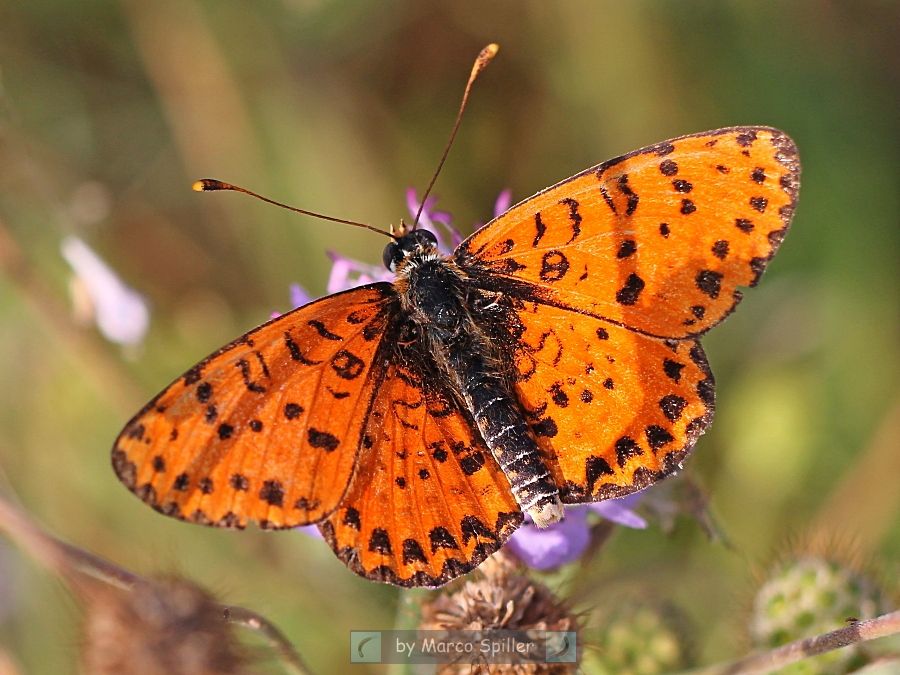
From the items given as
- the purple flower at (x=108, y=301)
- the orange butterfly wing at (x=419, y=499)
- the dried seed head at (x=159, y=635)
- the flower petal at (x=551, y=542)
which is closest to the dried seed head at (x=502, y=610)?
the flower petal at (x=551, y=542)

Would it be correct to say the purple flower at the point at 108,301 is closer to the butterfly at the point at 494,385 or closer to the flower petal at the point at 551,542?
the butterfly at the point at 494,385

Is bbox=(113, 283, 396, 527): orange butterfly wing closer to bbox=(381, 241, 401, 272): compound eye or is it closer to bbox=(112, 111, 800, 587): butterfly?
bbox=(112, 111, 800, 587): butterfly

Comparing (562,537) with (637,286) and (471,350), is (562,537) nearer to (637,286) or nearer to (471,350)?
(471,350)

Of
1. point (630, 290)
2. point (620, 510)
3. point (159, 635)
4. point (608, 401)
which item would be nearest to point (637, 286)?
point (630, 290)

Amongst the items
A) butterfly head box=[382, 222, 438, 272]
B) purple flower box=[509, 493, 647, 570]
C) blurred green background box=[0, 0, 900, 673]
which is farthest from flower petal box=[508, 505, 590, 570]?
blurred green background box=[0, 0, 900, 673]

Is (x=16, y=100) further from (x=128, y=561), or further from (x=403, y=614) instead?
(x=403, y=614)

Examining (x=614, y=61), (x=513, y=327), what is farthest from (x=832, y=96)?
(x=513, y=327)

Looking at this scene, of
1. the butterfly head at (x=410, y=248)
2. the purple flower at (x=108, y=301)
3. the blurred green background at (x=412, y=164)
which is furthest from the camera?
the blurred green background at (x=412, y=164)
